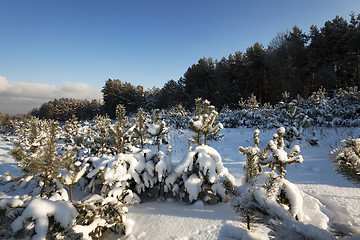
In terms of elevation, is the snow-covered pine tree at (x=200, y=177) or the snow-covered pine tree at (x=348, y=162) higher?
the snow-covered pine tree at (x=348, y=162)

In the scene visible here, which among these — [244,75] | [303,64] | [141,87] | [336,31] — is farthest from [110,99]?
[336,31]

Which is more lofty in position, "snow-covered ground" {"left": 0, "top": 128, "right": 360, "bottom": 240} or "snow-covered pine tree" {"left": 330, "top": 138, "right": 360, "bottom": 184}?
"snow-covered pine tree" {"left": 330, "top": 138, "right": 360, "bottom": 184}

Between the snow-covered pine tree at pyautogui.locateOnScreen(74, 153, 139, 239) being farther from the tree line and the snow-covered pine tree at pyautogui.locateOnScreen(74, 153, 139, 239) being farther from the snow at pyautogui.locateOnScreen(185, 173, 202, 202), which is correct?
the tree line


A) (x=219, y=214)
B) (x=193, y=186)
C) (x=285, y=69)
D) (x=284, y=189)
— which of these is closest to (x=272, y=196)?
(x=284, y=189)

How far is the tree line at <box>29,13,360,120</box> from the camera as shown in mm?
18359

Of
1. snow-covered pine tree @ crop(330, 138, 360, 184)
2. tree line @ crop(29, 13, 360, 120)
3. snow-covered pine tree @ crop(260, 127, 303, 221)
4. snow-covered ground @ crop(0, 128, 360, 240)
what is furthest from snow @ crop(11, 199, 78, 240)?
tree line @ crop(29, 13, 360, 120)

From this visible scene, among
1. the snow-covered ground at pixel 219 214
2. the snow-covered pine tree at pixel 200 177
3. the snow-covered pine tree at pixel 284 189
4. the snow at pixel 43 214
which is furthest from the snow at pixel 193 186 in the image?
the snow at pixel 43 214

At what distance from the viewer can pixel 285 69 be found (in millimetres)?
21672

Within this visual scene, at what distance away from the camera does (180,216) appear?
2.66 m

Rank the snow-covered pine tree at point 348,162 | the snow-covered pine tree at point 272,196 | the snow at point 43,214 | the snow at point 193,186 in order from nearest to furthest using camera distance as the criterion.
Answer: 1. the snow-covered pine tree at point 272,196
2. the snow-covered pine tree at point 348,162
3. the snow at point 43,214
4. the snow at point 193,186

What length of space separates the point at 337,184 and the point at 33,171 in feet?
18.9

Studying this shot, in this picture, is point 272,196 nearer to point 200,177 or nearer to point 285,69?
point 200,177

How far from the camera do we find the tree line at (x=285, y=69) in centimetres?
1836

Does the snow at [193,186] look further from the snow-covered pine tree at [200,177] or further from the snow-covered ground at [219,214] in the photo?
the snow-covered ground at [219,214]
